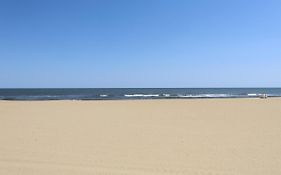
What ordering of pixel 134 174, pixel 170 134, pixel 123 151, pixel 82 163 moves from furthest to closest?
pixel 170 134
pixel 123 151
pixel 82 163
pixel 134 174

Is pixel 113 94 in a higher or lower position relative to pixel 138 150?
higher

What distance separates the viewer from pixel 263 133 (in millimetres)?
8727

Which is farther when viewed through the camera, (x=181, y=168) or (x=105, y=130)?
(x=105, y=130)

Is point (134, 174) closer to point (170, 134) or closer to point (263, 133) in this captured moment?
point (170, 134)

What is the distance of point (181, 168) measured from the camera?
516cm

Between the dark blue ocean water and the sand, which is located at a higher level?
the dark blue ocean water

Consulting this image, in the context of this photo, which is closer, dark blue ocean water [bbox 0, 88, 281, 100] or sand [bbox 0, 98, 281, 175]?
sand [bbox 0, 98, 281, 175]

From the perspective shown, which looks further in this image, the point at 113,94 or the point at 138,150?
the point at 113,94

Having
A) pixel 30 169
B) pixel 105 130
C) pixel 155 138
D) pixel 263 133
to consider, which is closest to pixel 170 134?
pixel 155 138

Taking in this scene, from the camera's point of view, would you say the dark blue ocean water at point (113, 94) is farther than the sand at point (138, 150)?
Yes

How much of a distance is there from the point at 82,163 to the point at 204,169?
2017mm

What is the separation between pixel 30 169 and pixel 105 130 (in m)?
4.20

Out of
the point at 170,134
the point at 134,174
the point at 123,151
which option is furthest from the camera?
the point at 170,134

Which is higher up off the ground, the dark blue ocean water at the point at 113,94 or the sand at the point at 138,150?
the dark blue ocean water at the point at 113,94
